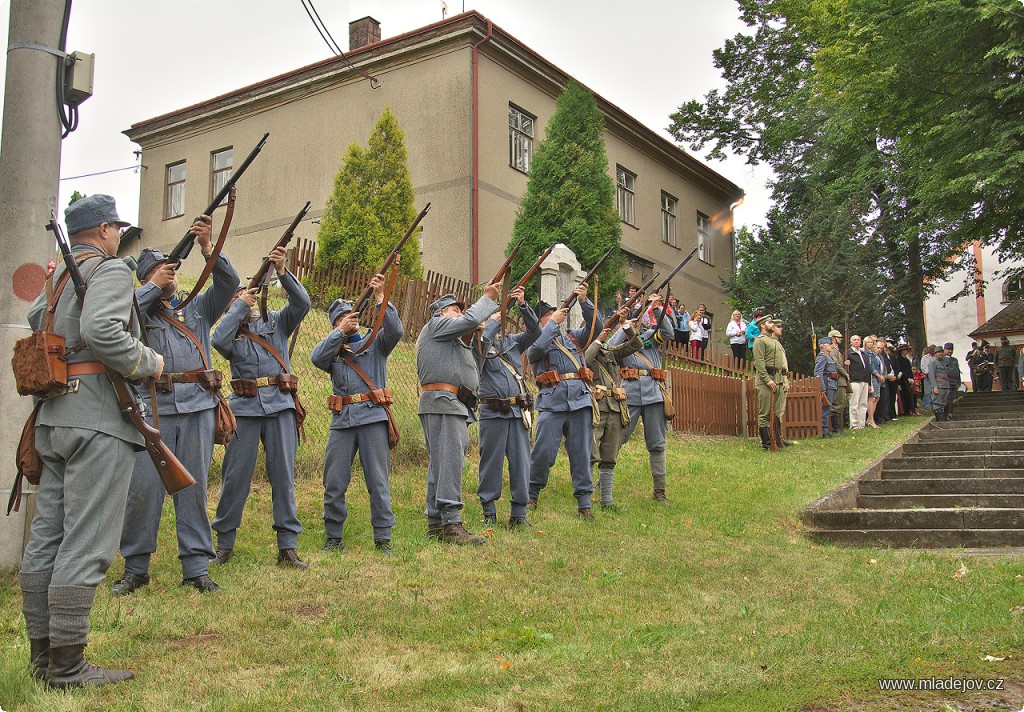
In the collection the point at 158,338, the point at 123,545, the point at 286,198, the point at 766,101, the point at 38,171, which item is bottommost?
the point at 123,545

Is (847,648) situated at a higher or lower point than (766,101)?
lower

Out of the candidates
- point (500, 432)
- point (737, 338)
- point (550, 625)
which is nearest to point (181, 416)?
point (550, 625)

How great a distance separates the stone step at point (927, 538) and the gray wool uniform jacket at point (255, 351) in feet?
16.8

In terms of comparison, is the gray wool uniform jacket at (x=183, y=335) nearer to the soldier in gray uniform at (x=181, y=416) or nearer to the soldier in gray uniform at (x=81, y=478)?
the soldier in gray uniform at (x=181, y=416)

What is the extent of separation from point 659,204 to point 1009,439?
57.1 ft

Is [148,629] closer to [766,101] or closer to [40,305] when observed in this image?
[40,305]

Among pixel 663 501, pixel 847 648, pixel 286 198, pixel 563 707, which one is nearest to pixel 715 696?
pixel 563 707

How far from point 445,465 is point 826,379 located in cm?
1272

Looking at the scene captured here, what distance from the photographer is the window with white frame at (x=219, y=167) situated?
27391 mm

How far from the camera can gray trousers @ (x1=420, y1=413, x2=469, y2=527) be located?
26.9 feet

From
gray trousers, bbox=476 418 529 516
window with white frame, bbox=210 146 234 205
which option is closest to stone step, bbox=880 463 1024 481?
gray trousers, bbox=476 418 529 516

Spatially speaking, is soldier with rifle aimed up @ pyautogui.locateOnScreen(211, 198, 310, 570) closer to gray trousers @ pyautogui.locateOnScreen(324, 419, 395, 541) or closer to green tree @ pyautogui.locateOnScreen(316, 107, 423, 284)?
gray trousers @ pyautogui.locateOnScreen(324, 419, 395, 541)

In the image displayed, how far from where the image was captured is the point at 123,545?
6422 mm

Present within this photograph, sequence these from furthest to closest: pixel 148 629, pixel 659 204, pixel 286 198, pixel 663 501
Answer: pixel 659 204
pixel 286 198
pixel 663 501
pixel 148 629
